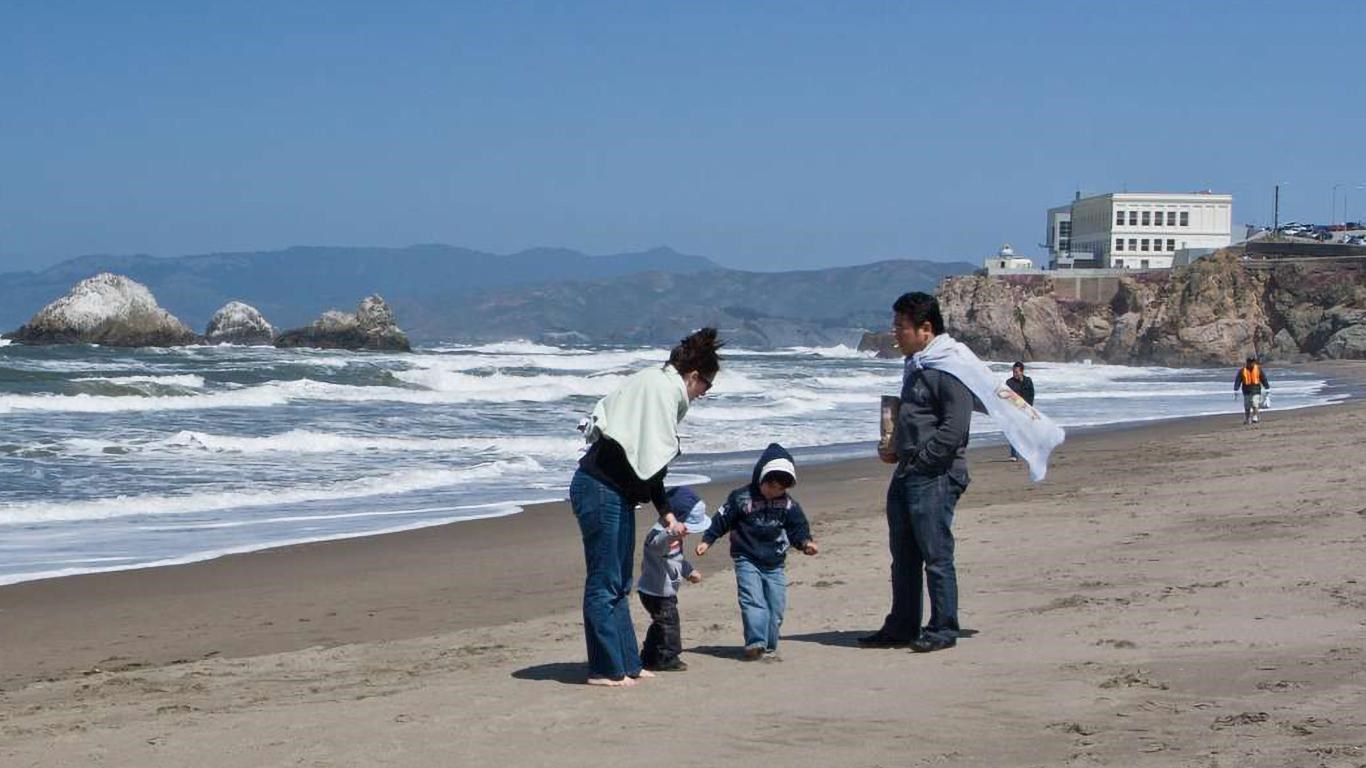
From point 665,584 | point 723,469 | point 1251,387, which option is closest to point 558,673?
point 665,584

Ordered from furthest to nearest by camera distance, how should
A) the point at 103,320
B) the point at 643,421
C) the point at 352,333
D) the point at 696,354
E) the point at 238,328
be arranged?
1. the point at 238,328
2. the point at 352,333
3. the point at 103,320
4. the point at 696,354
5. the point at 643,421

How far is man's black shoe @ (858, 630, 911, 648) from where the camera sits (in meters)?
6.94

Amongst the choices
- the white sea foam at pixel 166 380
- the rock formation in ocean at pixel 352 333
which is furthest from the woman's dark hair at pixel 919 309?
the rock formation in ocean at pixel 352 333

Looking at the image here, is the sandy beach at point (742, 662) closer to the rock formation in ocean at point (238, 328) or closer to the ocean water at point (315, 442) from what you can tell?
the ocean water at point (315, 442)

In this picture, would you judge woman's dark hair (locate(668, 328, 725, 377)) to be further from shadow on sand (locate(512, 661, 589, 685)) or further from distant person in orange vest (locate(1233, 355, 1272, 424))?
distant person in orange vest (locate(1233, 355, 1272, 424))

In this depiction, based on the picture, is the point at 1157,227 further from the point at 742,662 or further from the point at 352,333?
the point at 742,662

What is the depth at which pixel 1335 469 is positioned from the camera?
14.1 meters

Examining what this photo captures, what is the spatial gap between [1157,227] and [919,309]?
95008 mm

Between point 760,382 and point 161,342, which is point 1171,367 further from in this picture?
point 161,342

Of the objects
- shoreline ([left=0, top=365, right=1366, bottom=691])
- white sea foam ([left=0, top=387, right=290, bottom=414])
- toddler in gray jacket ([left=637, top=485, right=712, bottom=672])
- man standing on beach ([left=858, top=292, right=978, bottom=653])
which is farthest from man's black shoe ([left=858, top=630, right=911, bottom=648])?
white sea foam ([left=0, top=387, right=290, bottom=414])

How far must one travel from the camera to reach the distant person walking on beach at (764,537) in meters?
6.72

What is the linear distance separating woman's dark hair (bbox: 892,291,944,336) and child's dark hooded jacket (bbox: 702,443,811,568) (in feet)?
2.70

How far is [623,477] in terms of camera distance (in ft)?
20.0

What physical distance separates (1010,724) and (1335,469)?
1001cm
